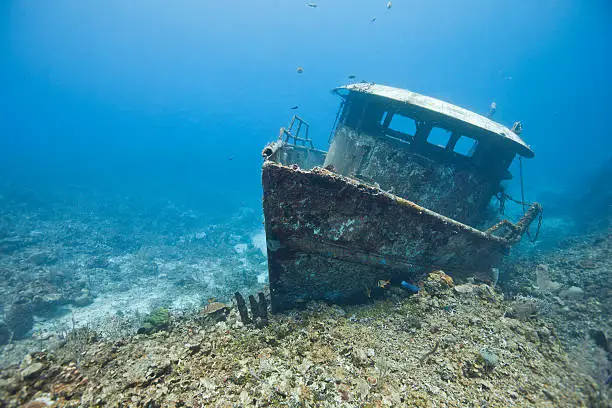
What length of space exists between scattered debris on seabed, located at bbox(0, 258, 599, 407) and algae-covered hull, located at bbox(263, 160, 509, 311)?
21.2 inches

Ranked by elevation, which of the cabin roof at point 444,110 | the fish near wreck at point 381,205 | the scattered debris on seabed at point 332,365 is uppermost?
the cabin roof at point 444,110

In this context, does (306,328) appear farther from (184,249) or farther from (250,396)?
(184,249)

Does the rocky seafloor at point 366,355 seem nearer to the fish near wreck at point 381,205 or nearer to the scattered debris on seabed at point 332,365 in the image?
the scattered debris on seabed at point 332,365

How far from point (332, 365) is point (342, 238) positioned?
1867mm

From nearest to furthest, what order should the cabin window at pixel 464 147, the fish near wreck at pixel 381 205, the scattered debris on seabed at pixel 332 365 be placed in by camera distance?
the scattered debris on seabed at pixel 332 365
the fish near wreck at pixel 381 205
the cabin window at pixel 464 147

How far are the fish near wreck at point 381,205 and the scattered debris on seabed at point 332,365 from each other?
2.47 feet

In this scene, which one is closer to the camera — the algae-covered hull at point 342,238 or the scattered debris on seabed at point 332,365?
the scattered debris on seabed at point 332,365

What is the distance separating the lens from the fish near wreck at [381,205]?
4.17 m

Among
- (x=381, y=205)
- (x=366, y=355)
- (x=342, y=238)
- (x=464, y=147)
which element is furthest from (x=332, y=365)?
(x=464, y=147)

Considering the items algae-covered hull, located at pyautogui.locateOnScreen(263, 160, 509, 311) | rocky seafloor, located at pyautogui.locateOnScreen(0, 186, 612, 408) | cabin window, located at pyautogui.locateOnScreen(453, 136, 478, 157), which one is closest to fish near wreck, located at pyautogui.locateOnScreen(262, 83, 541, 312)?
algae-covered hull, located at pyautogui.locateOnScreen(263, 160, 509, 311)

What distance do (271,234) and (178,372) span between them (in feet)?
7.05

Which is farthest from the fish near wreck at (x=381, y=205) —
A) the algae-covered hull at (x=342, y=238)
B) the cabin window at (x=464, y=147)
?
the cabin window at (x=464, y=147)

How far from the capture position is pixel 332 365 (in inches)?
131

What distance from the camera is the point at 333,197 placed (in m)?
4.12
